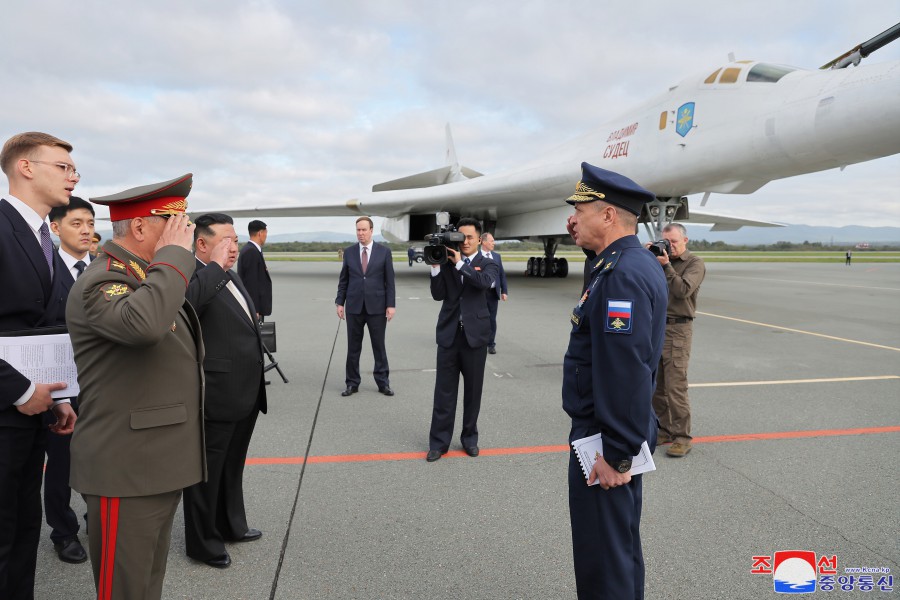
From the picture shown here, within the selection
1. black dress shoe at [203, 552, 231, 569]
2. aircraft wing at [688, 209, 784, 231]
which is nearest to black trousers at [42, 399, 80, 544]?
black dress shoe at [203, 552, 231, 569]

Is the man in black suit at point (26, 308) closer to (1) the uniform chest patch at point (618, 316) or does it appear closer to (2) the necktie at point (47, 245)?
(2) the necktie at point (47, 245)

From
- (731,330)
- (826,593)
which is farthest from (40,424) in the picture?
(731,330)

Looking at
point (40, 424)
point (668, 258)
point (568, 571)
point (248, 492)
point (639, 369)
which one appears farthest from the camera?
point (668, 258)

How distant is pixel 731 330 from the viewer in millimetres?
9023

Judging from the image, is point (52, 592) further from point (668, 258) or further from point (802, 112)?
point (802, 112)

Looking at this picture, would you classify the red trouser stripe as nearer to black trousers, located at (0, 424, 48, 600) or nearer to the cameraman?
black trousers, located at (0, 424, 48, 600)

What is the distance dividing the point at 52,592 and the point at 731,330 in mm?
9459

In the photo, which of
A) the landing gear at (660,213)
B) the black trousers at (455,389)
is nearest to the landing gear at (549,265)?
the landing gear at (660,213)

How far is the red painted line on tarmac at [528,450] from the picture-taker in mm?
3742

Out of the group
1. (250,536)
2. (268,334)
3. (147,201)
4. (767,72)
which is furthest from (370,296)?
(767,72)

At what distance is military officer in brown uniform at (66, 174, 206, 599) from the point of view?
5.21 feet

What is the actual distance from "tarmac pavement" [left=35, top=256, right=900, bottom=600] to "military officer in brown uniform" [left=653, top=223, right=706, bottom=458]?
18 centimetres

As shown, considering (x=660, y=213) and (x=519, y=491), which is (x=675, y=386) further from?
(x=660, y=213)

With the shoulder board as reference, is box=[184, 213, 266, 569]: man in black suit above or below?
below
